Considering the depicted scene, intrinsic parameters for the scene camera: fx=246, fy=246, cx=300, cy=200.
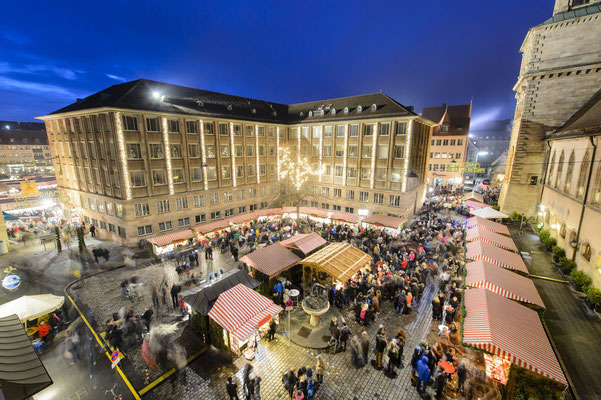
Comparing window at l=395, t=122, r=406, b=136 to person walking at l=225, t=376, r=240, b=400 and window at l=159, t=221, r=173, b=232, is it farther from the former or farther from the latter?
person walking at l=225, t=376, r=240, b=400

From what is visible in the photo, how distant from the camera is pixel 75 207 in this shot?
34.7 m

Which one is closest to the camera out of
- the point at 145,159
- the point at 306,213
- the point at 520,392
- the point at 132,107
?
the point at 520,392

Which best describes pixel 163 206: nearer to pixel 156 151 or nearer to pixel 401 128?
pixel 156 151

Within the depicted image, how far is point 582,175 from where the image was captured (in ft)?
55.6

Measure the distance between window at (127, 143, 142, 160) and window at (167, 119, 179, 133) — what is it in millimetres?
3986

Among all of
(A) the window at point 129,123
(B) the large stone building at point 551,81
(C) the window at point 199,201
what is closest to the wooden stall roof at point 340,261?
(C) the window at point 199,201

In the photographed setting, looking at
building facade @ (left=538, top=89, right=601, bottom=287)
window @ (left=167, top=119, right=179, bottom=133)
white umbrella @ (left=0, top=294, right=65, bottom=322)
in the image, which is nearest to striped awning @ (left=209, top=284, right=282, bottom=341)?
white umbrella @ (left=0, top=294, right=65, bottom=322)

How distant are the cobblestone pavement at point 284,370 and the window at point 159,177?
22500mm

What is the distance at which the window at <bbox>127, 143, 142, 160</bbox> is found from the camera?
87.7 feet

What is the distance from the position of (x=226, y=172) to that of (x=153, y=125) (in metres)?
10.4

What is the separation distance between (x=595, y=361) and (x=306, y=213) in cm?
2744

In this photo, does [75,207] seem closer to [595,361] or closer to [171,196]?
[171,196]

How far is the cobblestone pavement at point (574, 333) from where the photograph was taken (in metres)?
9.12

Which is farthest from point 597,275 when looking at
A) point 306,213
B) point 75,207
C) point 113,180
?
point 75,207
